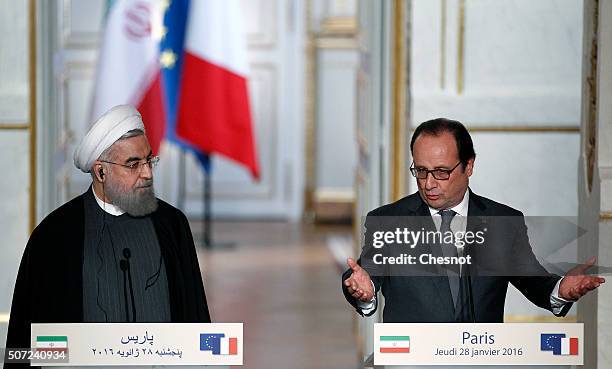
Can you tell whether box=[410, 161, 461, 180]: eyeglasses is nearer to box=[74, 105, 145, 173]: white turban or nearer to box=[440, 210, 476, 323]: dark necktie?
box=[440, 210, 476, 323]: dark necktie

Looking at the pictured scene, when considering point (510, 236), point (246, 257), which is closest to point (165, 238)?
point (510, 236)

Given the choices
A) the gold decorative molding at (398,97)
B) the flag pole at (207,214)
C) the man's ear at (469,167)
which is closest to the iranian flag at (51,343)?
the man's ear at (469,167)

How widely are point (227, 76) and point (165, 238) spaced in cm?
352

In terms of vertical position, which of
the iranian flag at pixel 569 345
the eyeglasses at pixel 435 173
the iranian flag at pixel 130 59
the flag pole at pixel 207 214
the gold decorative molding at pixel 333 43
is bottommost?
the flag pole at pixel 207 214

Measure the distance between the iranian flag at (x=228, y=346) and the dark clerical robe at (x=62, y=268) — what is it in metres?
0.13

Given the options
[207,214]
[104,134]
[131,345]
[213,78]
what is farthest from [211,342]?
[207,214]

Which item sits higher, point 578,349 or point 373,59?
point 373,59

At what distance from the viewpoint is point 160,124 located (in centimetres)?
498

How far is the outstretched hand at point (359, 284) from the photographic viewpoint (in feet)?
10.9

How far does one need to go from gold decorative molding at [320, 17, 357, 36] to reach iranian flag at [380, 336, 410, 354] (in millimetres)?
6054

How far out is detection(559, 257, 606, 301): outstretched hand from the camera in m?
3.40

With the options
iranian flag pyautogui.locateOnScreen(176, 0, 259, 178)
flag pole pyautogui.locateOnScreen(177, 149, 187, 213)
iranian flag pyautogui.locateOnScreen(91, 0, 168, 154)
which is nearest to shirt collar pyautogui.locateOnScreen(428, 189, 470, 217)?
iranian flag pyautogui.locateOnScreen(91, 0, 168, 154)

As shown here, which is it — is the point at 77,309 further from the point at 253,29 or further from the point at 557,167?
the point at 253,29

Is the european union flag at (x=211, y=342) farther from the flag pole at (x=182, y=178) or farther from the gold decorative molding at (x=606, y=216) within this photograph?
the flag pole at (x=182, y=178)
